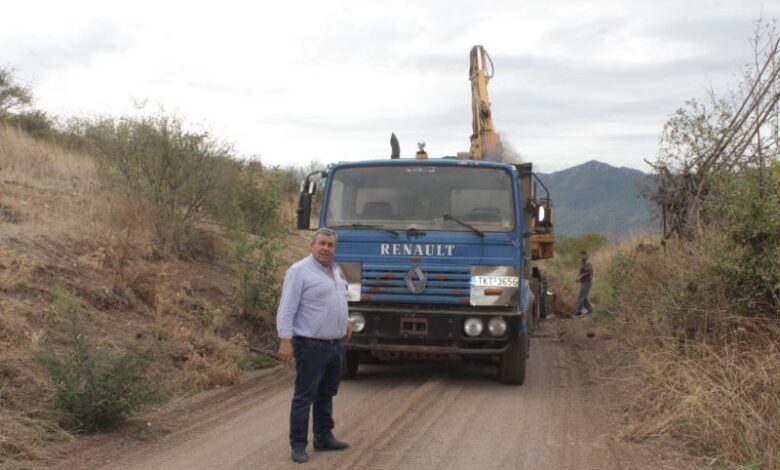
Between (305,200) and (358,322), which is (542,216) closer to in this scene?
(358,322)

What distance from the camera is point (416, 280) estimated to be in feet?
31.5

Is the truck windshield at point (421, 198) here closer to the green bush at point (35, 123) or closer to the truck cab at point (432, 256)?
the truck cab at point (432, 256)

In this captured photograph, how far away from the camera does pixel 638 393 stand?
839 cm

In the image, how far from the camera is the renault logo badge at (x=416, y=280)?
9.59m

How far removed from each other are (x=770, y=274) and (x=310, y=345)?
4.72m

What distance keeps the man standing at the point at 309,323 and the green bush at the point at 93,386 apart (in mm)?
1721

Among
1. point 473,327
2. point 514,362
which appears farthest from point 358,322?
point 514,362

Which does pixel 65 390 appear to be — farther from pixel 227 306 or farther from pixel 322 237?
pixel 227 306

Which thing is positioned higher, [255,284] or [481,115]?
[481,115]

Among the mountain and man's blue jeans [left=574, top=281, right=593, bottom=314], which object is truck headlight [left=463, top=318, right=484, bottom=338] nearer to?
man's blue jeans [left=574, top=281, right=593, bottom=314]

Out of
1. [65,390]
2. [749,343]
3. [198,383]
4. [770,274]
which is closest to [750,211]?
[770,274]

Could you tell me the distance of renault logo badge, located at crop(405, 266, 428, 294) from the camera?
31.4ft

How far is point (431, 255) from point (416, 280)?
0.33 metres

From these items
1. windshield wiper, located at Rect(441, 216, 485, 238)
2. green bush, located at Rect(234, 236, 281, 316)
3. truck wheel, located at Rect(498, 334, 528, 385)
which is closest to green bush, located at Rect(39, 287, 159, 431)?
windshield wiper, located at Rect(441, 216, 485, 238)
